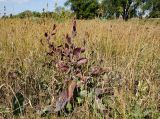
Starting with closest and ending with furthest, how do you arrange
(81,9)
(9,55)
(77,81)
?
(77,81) < (9,55) < (81,9)

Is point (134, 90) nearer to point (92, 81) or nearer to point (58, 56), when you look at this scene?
point (92, 81)

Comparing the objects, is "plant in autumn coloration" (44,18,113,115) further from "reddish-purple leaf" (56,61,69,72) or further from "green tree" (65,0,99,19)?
"green tree" (65,0,99,19)

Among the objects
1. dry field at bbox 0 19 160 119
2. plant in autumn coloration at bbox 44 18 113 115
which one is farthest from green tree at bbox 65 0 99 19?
plant in autumn coloration at bbox 44 18 113 115

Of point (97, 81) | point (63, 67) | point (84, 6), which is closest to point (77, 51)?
point (63, 67)

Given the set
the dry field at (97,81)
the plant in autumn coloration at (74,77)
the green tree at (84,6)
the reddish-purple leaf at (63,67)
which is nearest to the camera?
the dry field at (97,81)

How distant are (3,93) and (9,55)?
1.16 metres

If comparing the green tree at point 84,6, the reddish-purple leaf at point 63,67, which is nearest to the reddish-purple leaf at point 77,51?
the reddish-purple leaf at point 63,67

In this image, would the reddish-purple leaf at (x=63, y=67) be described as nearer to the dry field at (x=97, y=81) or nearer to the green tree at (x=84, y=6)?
the dry field at (x=97, y=81)

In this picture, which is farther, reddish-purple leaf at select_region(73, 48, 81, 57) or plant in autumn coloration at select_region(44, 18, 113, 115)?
reddish-purple leaf at select_region(73, 48, 81, 57)

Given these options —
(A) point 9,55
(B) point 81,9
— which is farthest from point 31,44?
(B) point 81,9

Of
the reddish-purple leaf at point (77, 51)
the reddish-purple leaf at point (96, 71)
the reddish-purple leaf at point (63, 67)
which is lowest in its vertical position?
the reddish-purple leaf at point (96, 71)

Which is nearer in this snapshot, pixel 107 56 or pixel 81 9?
pixel 107 56

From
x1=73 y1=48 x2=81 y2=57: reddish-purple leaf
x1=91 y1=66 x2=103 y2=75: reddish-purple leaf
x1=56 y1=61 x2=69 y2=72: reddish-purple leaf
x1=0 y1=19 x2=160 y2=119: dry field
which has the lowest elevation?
x1=0 y1=19 x2=160 y2=119: dry field

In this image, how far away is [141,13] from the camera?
4566 mm
